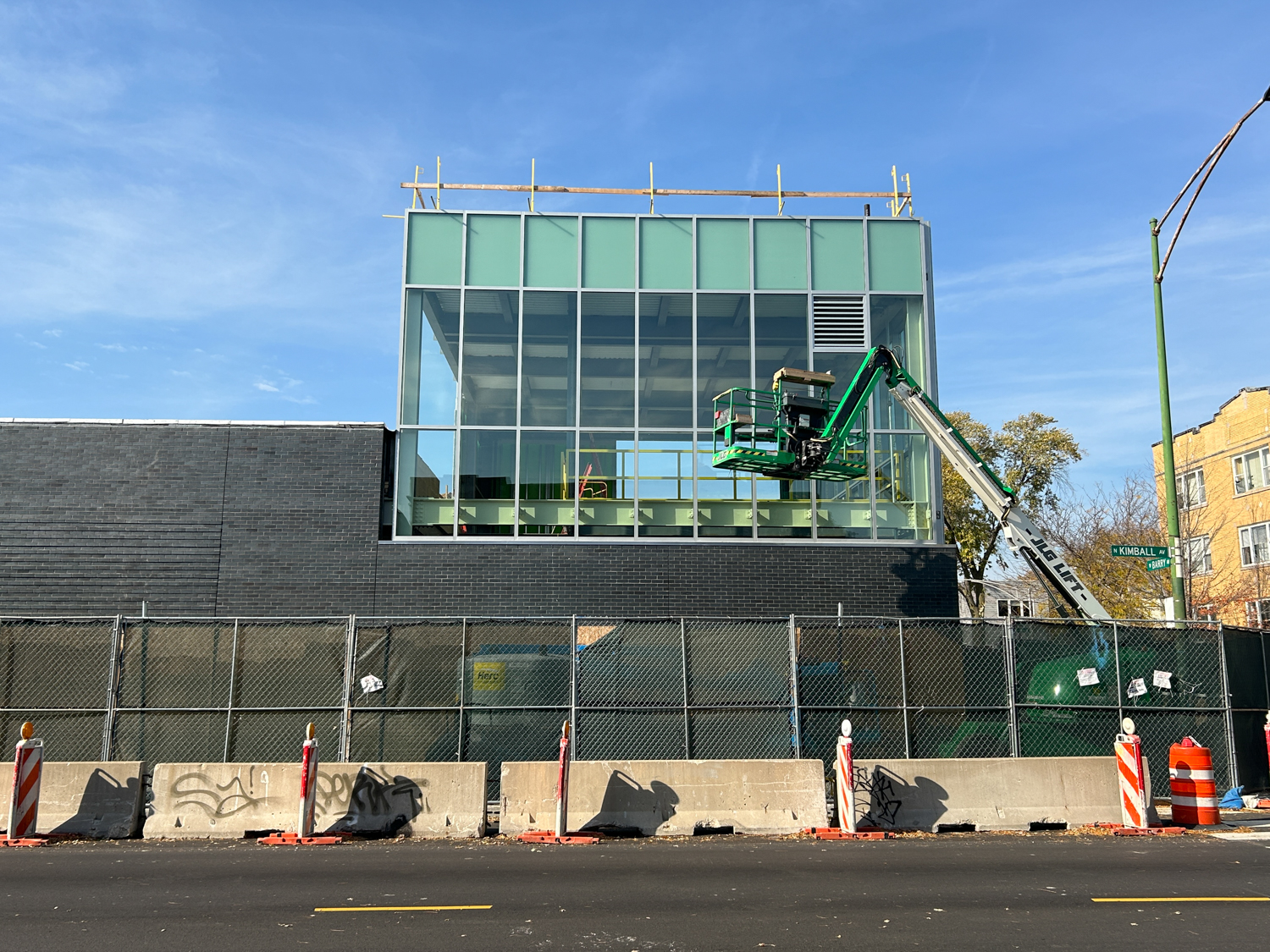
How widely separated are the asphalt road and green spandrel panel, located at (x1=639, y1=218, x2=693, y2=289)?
442 inches

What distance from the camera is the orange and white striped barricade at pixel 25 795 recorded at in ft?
34.8

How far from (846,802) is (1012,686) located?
304 cm

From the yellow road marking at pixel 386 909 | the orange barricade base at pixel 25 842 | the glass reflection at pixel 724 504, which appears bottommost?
the orange barricade base at pixel 25 842

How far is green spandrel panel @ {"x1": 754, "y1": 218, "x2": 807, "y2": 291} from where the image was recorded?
63.1 ft

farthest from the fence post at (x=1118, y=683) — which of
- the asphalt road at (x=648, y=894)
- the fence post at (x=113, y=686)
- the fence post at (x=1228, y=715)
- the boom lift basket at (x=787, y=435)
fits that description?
the fence post at (x=113, y=686)

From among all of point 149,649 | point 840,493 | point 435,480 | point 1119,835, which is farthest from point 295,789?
point 840,493

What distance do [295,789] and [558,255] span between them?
11.3m

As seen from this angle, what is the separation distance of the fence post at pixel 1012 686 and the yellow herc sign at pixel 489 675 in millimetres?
6392

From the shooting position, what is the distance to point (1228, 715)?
13539 millimetres

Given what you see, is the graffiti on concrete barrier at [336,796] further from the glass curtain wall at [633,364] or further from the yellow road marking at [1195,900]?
the glass curtain wall at [633,364]

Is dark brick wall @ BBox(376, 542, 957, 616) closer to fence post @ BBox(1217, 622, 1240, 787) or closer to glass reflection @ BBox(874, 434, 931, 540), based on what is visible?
glass reflection @ BBox(874, 434, 931, 540)

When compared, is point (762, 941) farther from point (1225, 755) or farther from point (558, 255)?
point (558, 255)

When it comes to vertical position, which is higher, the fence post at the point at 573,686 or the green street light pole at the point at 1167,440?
the green street light pole at the point at 1167,440

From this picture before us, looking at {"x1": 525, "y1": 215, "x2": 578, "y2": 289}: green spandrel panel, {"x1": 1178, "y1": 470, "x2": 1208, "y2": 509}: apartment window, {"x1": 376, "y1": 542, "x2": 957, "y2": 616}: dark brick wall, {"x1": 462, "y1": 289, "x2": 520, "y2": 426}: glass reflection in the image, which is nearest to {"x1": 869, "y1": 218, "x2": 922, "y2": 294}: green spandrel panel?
{"x1": 376, "y1": 542, "x2": 957, "y2": 616}: dark brick wall
